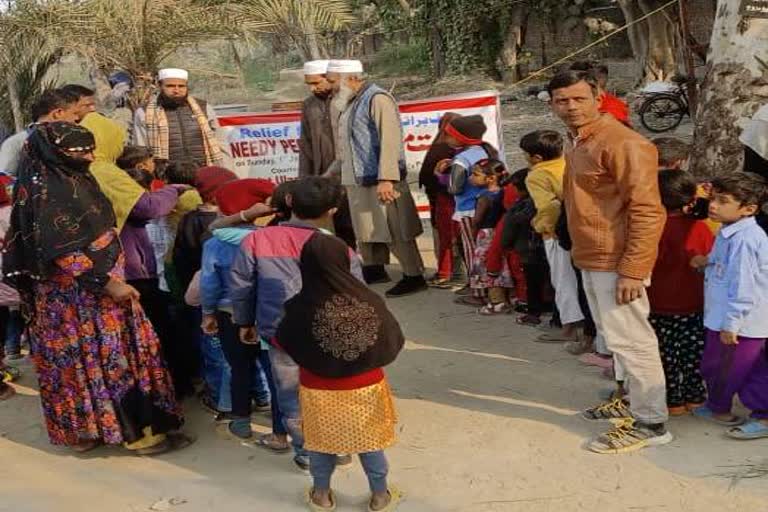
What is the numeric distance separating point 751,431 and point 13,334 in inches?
183

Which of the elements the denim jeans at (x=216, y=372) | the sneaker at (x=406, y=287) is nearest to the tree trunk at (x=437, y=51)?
the sneaker at (x=406, y=287)

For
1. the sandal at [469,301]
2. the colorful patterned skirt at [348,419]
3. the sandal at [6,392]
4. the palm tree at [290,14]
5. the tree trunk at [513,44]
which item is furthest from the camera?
the tree trunk at [513,44]

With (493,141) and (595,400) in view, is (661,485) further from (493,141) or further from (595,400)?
(493,141)

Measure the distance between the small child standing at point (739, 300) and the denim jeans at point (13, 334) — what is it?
4.40 meters

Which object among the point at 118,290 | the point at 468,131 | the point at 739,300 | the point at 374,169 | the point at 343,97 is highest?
the point at 343,97

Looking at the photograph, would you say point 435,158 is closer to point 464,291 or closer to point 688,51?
point 464,291

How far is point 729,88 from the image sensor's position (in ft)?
18.6

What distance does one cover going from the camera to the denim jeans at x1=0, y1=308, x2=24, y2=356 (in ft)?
18.7

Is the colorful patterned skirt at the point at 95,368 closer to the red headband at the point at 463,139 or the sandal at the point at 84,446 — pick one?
the sandal at the point at 84,446

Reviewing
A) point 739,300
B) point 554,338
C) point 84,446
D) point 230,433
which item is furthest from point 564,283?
point 84,446

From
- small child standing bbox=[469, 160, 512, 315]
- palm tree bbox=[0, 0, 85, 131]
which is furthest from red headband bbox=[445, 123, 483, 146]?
palm tree bbox=[0, 0, 85, 131]

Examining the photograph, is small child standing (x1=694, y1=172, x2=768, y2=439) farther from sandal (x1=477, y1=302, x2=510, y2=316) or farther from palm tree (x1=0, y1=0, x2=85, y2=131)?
palm tree (x1=0, y1=0, x2=85, y2=131)

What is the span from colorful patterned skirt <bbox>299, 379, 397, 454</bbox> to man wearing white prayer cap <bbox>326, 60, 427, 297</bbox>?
2964 mm

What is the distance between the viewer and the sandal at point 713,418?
148 inches
